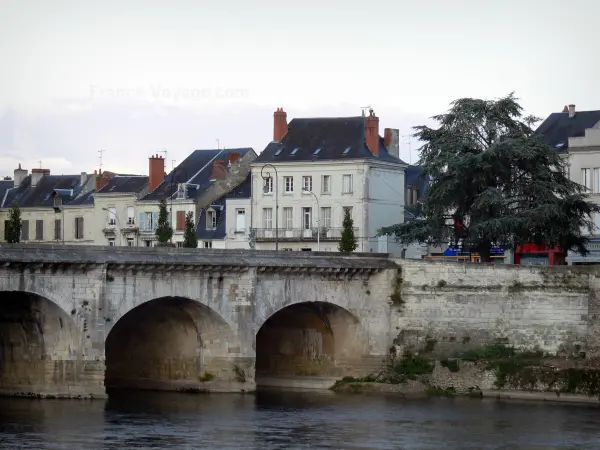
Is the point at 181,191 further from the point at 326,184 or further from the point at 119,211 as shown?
the point at 326,184

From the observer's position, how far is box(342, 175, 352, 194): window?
93.5 meters

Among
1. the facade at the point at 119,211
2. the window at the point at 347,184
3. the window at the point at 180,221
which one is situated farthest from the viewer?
the facade at the point at 119,211

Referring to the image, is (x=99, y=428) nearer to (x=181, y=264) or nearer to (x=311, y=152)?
(x=181, y=264)

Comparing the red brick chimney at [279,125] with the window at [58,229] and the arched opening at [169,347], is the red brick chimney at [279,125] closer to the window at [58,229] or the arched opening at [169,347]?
the window at [58,229]

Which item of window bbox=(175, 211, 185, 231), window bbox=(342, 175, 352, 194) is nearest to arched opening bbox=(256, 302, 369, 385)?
window bbox=(342, 175, 352, 194)

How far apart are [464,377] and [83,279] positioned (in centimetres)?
1753

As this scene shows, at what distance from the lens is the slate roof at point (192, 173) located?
336 ft

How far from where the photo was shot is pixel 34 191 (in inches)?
4414

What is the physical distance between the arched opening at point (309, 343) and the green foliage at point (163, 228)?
21.1 meters

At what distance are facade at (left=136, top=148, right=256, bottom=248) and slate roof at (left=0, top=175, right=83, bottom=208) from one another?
809cm

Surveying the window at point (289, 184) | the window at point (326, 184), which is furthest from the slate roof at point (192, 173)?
the window at point (326, 184)

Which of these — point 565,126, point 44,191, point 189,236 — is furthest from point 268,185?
point 44,191

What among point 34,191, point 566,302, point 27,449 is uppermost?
point 34,191

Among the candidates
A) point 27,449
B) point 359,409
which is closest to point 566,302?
point 359,409
